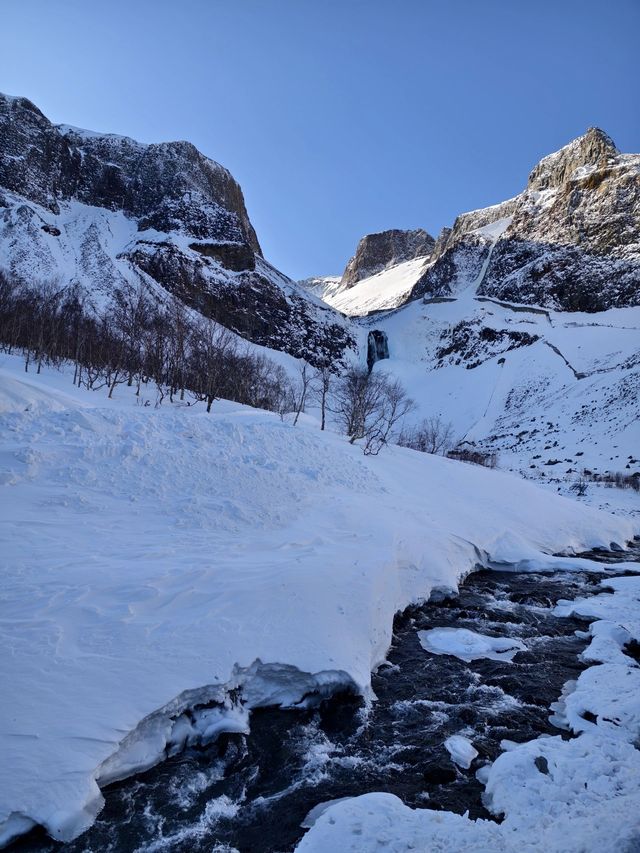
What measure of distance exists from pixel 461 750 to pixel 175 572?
5023mm

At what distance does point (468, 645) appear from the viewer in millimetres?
8422

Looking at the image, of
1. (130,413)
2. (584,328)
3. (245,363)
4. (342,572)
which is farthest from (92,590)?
(584,328)

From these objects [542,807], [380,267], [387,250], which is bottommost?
[542,807]

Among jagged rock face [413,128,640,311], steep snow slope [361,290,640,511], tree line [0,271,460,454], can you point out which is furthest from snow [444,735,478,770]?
jagged rock face [413,128,640,311]

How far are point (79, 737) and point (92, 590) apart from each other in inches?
101

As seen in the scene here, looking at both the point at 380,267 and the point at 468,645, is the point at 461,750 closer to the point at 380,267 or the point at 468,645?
the point at 468,645

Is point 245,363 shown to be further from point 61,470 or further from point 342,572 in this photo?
point 342,572

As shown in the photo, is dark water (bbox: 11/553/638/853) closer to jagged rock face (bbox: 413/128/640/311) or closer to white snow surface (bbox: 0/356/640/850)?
white snow surface (bbox: 0/356/640/850)

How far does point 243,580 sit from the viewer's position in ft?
26.2

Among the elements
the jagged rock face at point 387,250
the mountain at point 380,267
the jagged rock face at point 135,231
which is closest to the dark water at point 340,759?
the jagged rock face at point 135,231

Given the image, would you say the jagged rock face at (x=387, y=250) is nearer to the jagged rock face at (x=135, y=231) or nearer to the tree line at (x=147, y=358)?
the jagged rock face at (x=135, y=231)

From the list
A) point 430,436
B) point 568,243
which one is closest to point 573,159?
point 568,243

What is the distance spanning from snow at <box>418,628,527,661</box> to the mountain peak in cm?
9084

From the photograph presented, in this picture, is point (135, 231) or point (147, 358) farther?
point (135, 231)
